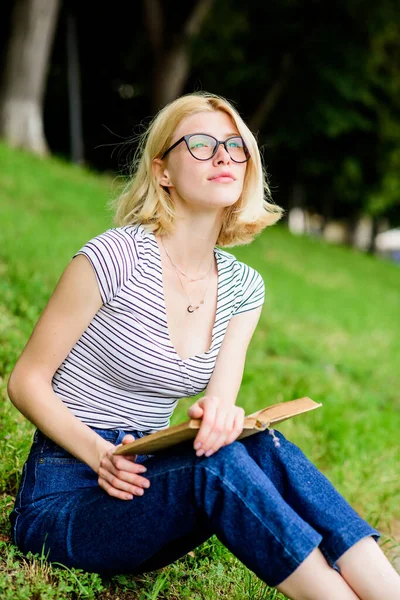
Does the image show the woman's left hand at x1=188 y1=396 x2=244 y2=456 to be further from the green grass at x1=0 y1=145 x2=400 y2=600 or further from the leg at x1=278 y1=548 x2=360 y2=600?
the green grass at x1=0 y1=145 x2=400 y2=600

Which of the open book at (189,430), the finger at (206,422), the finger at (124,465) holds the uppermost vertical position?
the finger at (206,422)

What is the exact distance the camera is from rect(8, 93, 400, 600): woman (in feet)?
6.51

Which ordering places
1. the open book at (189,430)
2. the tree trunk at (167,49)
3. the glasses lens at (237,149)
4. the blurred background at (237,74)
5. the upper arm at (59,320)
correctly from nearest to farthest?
the open book at (189,430)
the upper arm at (59,320)
the glasses lens at (237,149)
the blurred background at (237,74)
the tree trunk at (167,49)

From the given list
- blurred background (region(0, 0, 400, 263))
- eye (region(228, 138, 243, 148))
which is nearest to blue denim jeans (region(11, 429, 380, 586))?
eye (region(228, 138, 243, 148))

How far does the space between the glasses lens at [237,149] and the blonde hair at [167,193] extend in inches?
0.8

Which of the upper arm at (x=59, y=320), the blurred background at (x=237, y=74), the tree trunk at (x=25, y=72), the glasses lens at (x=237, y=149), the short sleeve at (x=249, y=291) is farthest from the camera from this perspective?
the blurred background at (x=237, y=74)

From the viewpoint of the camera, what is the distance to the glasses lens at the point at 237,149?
8.25 feet

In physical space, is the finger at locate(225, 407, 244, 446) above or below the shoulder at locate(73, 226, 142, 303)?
below

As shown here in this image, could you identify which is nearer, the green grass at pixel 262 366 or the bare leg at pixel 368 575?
the bare leg at pixel 368 575

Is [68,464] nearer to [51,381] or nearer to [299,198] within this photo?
[51,381]

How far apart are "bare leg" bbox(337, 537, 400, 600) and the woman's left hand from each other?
0.47 metres

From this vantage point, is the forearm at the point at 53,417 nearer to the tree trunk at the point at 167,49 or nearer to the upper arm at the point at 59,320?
the upper arm at the point at 59,320

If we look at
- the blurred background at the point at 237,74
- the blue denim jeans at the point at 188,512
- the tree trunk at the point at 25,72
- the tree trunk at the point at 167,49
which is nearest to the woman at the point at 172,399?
the blue denim jeans at the point at 188,512

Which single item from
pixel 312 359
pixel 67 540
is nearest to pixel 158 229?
pixel 67 540
